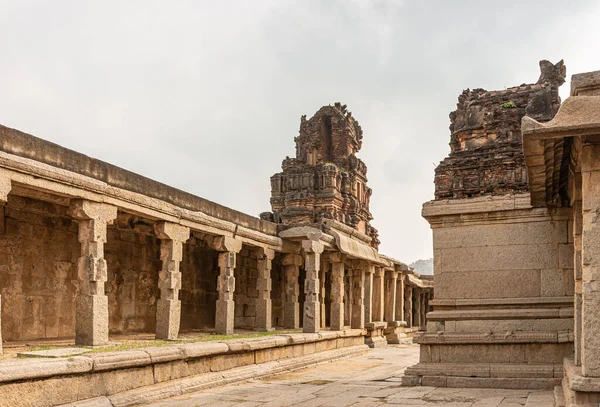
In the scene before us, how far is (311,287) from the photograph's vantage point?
15.5 metres

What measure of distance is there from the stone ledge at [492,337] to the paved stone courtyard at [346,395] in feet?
2.54

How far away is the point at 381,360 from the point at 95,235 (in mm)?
8391

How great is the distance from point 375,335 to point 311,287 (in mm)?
5560

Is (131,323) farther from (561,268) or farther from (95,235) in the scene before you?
(561,268)

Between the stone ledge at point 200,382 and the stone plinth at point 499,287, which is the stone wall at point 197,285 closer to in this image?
the stone ledge at point 200,382

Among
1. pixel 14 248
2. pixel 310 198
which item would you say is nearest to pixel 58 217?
pixel 14 248

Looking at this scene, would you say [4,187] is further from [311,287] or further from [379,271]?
[379,271]

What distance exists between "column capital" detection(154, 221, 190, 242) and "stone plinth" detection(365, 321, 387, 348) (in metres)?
9.34

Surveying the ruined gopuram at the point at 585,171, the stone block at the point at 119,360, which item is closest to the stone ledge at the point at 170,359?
the stone block at the point at 119,360

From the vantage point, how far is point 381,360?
15414 millimetres

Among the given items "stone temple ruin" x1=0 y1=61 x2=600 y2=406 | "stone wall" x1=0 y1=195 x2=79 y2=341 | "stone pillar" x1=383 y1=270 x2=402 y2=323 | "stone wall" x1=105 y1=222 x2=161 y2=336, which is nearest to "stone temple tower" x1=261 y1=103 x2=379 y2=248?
"stone pillar" x1=383 y1=270 x2=402 y2=323

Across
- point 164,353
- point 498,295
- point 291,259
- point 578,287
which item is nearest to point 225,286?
point 291,259

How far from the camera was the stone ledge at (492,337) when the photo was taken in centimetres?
912

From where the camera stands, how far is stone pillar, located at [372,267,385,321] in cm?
2092
